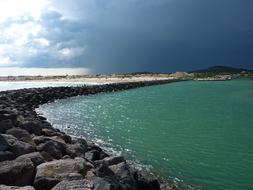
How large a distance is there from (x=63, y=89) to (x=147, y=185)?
5678 cm

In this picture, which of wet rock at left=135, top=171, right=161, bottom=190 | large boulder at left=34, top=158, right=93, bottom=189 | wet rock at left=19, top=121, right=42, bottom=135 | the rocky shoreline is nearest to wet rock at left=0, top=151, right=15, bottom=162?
the rocky shoreline

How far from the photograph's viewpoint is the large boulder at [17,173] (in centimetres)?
1070

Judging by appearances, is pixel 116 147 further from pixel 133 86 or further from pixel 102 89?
pixel 133 86

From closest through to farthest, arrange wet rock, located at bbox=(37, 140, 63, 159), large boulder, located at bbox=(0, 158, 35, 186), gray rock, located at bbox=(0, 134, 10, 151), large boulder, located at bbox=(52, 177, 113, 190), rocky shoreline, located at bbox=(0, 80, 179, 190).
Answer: large boulder, located at bbox=(52, 177, 113, 190), rocky shoreline, located at bbox=(0, 80, 179, 190), large boulder, located at bbox=(0, 158, 35, 186), gray rock, located at bbox=(0, 134, 10, 151), wet rock, located at bbox=(37, 140, 63, 159)

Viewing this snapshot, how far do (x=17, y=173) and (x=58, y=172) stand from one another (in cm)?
120

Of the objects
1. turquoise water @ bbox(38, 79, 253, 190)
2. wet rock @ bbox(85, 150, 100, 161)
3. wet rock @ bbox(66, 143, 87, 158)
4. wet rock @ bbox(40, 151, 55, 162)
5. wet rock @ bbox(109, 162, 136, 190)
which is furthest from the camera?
turquoise water @ bbox(38, 79, 253, 190)

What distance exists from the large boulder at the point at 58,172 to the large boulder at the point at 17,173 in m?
0.31

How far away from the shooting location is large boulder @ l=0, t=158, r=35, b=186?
35.1ft

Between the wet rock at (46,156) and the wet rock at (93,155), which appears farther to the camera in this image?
the wet rock at (93,155)

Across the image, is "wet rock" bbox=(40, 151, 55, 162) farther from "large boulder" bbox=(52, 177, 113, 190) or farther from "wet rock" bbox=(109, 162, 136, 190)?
→ "large boulder" bbox=(52, 177, 113, 190)

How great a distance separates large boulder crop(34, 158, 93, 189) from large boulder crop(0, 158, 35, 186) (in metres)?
0.31

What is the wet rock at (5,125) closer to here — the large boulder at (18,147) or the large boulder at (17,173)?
the large boulder at (18,147)

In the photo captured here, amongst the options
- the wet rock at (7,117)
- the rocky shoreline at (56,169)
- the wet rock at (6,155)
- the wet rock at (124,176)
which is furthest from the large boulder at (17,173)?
the wet rock at (7,117)

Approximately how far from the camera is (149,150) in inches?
840
